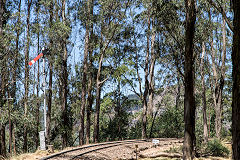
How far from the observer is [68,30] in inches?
968

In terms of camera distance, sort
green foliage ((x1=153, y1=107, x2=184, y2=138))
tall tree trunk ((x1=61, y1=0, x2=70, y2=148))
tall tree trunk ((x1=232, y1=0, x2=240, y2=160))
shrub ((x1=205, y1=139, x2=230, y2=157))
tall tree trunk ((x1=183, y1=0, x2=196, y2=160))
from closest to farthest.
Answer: tall tree trunk ((x1=232, y1=0, x2=240, y2=160))
tall tree trunk ((x1=183, y1=0, x2=196, y2=160))
shrub ((x1=205, y1=139, x2=230, y2=157))
tall tree trunk ((x1=61, y1=0, x2=70, y2=148))
green foliage ((x1=153, y1=107, x2=184, y2=138))

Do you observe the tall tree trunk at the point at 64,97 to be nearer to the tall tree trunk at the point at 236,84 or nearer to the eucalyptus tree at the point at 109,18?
the eucalyptus tree at the point at 109,18

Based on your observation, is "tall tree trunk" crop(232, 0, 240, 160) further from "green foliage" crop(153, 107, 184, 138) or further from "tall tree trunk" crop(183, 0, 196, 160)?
"green foliage" crop(153, 107, 184, 138)

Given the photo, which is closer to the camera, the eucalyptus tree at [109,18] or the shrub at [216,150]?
the shrub at [216,150]

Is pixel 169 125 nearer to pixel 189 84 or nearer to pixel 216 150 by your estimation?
pixel 216 150

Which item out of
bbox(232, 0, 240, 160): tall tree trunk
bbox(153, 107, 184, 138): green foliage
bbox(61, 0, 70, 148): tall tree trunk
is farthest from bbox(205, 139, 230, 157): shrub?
bbox(153, 107, 184, 138): green foliage

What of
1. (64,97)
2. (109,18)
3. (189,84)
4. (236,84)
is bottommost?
(236,84)

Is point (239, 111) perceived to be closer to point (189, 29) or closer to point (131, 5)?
point (189, 29)

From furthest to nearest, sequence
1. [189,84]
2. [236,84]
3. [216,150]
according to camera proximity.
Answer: [216,150], [189,84], [236,84]

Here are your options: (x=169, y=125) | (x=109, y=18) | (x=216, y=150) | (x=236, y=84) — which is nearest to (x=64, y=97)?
(x=109, y=18)

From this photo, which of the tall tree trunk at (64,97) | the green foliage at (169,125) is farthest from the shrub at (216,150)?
the green foliage at (169,125)

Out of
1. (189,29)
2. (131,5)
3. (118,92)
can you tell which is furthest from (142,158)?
(118,92)

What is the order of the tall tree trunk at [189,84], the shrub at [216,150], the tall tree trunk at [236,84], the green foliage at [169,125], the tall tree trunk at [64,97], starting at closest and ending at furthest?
the tall tree trunk at [236,84]
the tall tree trunk at [189,84]
the shrub at [216,150]
the tall tree trunk at [64,97]
the green foliage at [169,125]

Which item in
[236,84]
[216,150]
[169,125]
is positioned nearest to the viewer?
[236,84]
